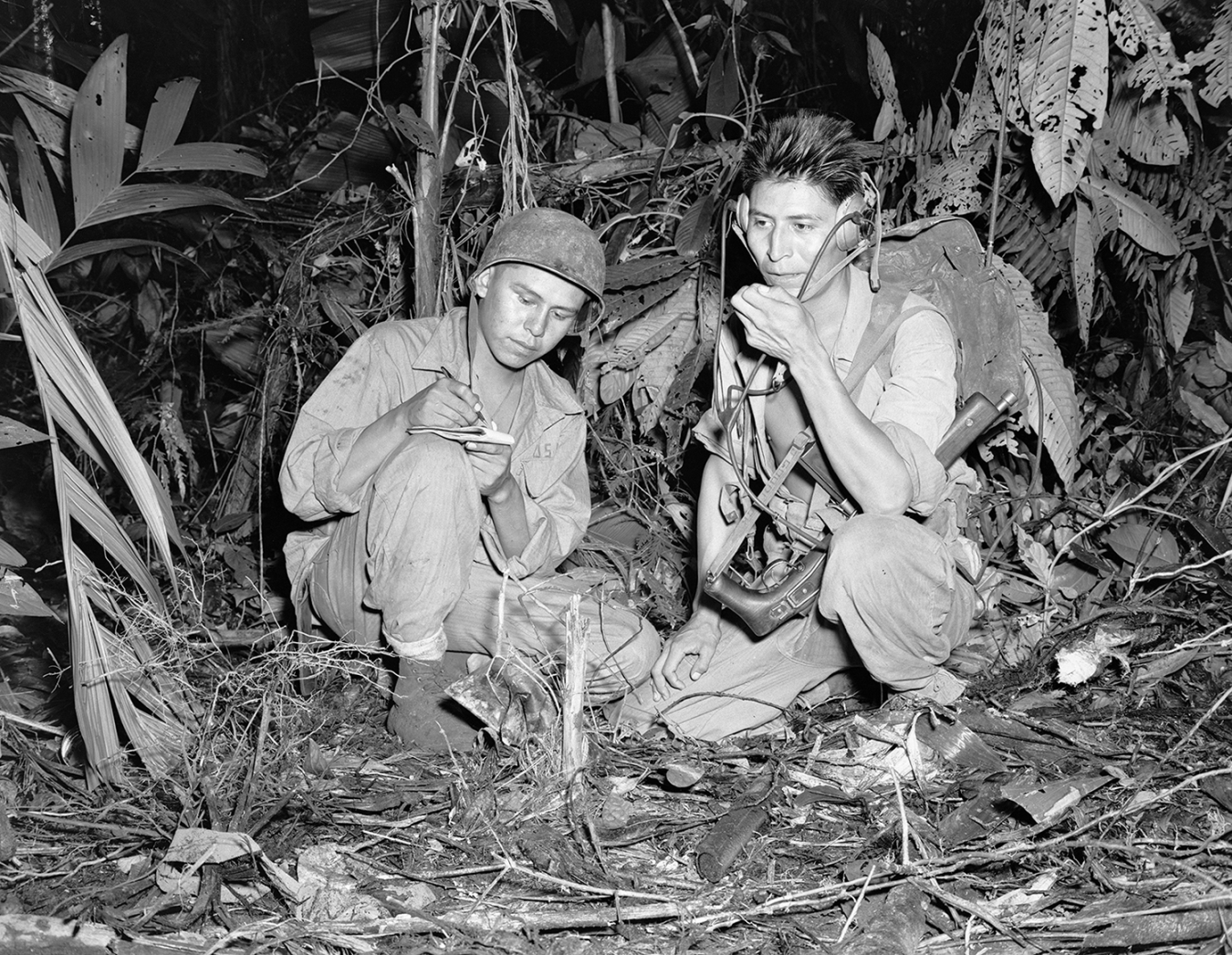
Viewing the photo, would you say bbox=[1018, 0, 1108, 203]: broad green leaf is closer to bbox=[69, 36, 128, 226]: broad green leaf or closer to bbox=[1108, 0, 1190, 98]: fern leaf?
bbox=[1108, 0, 1190, 98]: fern leaf

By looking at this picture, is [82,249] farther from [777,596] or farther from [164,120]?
[777,596]

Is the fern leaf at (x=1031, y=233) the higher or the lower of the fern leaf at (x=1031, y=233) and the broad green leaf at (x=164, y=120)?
the lower

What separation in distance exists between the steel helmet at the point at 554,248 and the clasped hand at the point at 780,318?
0.51 meters

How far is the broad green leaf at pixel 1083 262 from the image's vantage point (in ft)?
11.6

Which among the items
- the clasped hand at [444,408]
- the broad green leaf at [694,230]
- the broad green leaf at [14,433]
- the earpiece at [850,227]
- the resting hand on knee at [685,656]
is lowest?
the resting hand on knee at [685,656]

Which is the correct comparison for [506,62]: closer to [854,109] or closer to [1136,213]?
[854,109]

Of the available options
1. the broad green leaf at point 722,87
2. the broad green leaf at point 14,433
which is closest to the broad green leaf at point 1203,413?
the broad green leaf at point 722,87

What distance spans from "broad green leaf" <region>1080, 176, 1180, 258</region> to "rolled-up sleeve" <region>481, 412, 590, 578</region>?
6.13 feet

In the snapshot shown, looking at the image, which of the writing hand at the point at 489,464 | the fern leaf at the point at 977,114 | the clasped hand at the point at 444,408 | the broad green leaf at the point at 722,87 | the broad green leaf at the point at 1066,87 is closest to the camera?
the clasped hand at the point at 444,408

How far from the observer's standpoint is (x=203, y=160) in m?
2.91

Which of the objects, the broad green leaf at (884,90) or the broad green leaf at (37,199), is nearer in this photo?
the broad green leaf at (37,199)

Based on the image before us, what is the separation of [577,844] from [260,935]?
0.64 m

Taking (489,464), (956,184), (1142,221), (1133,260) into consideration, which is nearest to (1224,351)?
(1133,260)

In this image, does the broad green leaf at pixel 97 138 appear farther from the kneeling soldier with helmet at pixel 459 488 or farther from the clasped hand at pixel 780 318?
the clasped hand at pixel 780 318
